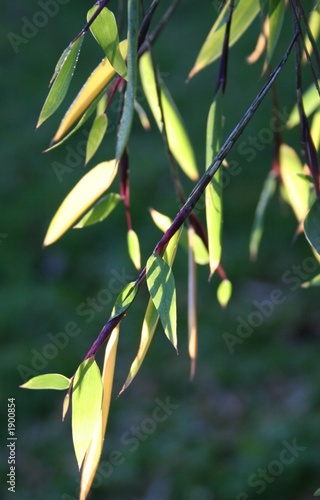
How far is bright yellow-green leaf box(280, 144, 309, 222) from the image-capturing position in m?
1.22

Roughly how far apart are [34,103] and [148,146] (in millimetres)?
668

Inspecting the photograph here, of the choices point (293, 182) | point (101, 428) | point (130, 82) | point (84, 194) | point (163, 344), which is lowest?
point (163, 344)

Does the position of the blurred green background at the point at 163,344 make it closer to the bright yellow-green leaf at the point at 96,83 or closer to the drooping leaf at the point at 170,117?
the drooping leaf at the point at 170,117

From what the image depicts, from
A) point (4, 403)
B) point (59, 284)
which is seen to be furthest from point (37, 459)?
point (59, 284)

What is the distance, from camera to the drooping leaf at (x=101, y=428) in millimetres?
790

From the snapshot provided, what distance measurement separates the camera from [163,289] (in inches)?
29.3

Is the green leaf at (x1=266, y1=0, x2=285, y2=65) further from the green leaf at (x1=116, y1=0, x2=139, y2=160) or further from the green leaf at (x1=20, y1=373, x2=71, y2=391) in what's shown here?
the green leaf at (x1=20, y1=373, x2=71, y2=391)

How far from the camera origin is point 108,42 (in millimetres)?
769

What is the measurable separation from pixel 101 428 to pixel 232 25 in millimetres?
569

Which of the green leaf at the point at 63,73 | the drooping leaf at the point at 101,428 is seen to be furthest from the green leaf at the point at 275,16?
the drooping leaf at the point at 101,428

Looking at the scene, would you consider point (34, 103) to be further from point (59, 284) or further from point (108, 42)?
point (108, 42)

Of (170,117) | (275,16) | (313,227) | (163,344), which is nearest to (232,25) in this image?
(275,16)

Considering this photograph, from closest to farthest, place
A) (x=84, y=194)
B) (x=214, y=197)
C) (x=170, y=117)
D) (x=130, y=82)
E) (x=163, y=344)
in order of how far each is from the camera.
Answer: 1. (x=130, y=82)
2. (x=214, y=197)
3. (x=84, y=194)
4. (x=170, y=117)
5. (x=163, y=344)

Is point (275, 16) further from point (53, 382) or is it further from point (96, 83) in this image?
point (53, 382)
